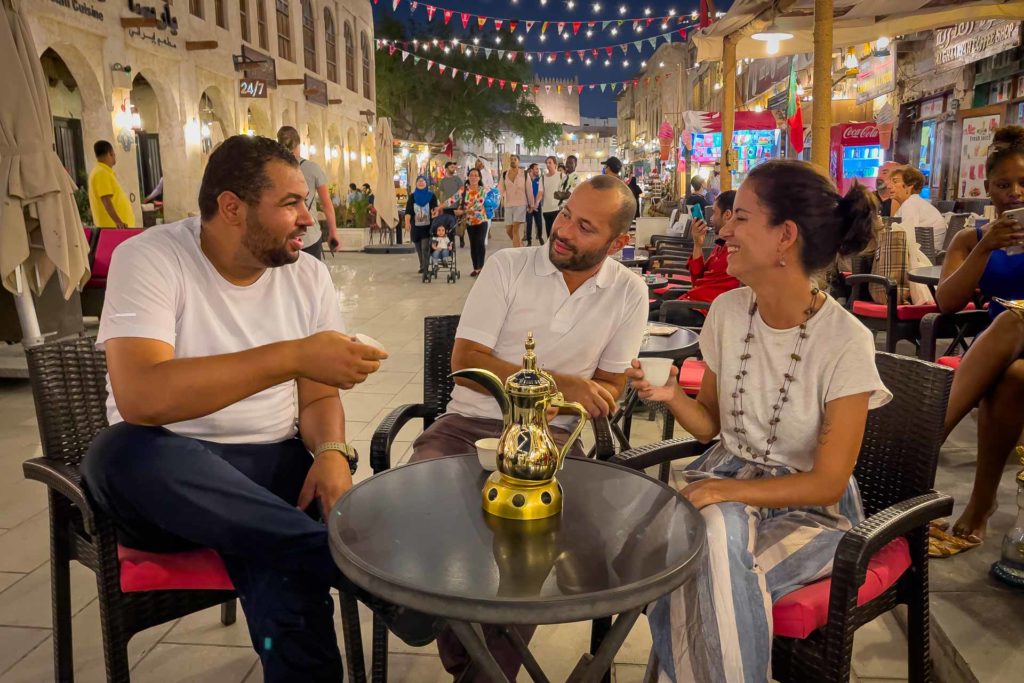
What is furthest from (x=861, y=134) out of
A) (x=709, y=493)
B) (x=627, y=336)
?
(x=709, y=493)

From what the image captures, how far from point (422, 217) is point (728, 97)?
5.04 m

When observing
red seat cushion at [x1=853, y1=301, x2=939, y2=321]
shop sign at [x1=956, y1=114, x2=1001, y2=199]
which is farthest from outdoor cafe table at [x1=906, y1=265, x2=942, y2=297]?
shop sign at [x1=956, y1=114, x2=1001, y2=199]

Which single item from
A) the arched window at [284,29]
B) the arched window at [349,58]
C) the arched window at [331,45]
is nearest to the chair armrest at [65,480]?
the arched window at [284,29]

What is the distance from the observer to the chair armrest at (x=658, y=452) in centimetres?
224

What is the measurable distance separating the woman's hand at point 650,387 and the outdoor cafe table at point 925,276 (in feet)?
10.3

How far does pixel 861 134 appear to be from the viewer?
1376 centimetres

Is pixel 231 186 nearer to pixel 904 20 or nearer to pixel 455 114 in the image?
pixel 904 20

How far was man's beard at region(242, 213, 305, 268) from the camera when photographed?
2.13 meters

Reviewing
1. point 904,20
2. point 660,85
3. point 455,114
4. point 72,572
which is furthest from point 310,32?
point 660,85

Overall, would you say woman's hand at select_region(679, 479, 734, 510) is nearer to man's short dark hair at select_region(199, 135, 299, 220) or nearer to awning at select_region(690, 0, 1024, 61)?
man's short dark hair at select_region(199, 135, 299, 220)

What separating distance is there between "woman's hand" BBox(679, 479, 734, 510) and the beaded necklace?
8.7 inches

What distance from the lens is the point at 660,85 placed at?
163 feet

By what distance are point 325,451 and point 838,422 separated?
1.39 metres

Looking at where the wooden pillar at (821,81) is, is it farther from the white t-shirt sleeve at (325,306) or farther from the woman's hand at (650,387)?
the white t-shirt sleeve at (325,306)
